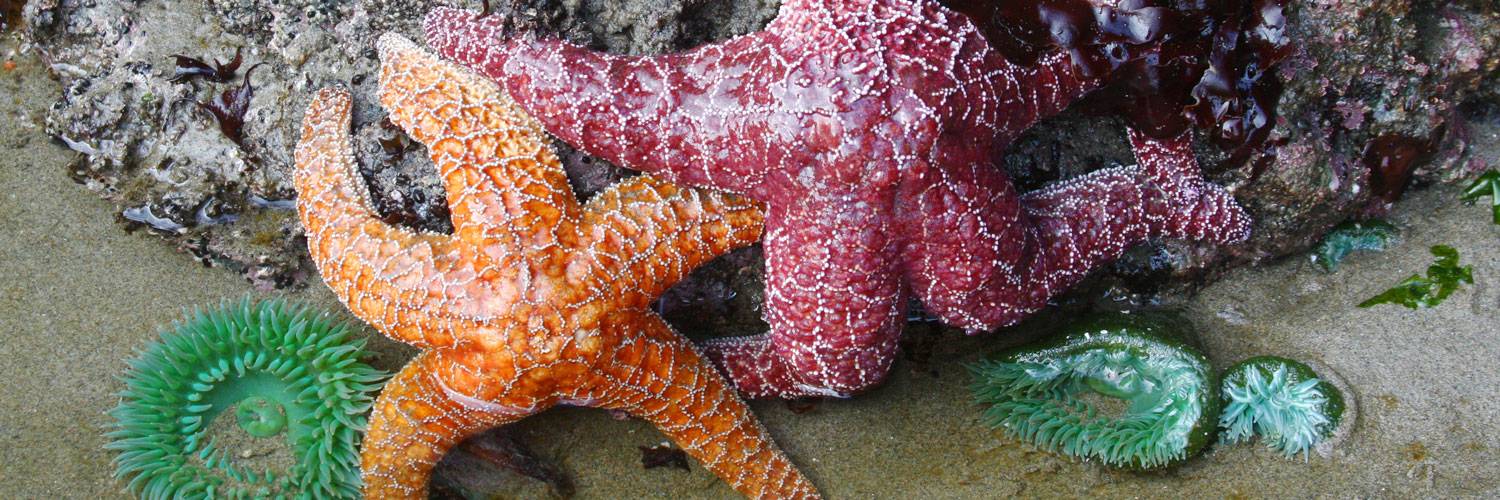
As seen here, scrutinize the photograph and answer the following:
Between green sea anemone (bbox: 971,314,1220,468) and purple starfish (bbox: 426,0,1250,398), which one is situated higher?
purple starfish (bbox: 426,0,1250,398)

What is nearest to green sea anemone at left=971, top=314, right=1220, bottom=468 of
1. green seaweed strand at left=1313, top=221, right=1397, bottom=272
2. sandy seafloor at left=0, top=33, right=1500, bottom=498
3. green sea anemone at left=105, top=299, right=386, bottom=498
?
sandy seafloor at left=0, top=33, right=1500, bottom=498

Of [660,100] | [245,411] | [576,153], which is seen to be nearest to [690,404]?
[576,153]

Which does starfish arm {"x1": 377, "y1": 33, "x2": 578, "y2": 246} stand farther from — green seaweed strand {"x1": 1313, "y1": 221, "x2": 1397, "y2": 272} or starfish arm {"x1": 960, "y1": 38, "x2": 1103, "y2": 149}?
green seaweed strand {"x1": 1313, "y1": 221, "x2": 1397, "y2": 272}

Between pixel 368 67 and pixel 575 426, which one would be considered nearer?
pixel 368 67

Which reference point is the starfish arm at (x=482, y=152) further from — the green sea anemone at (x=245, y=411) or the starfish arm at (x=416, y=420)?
the green sea anemone at (x=245, y=411)

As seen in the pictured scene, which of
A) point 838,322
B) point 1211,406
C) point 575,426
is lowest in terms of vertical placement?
point 575,426

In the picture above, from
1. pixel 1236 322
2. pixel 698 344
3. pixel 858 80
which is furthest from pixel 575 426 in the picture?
pixel 1236 322

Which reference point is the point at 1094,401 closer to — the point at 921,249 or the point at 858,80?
the point at 921,249
